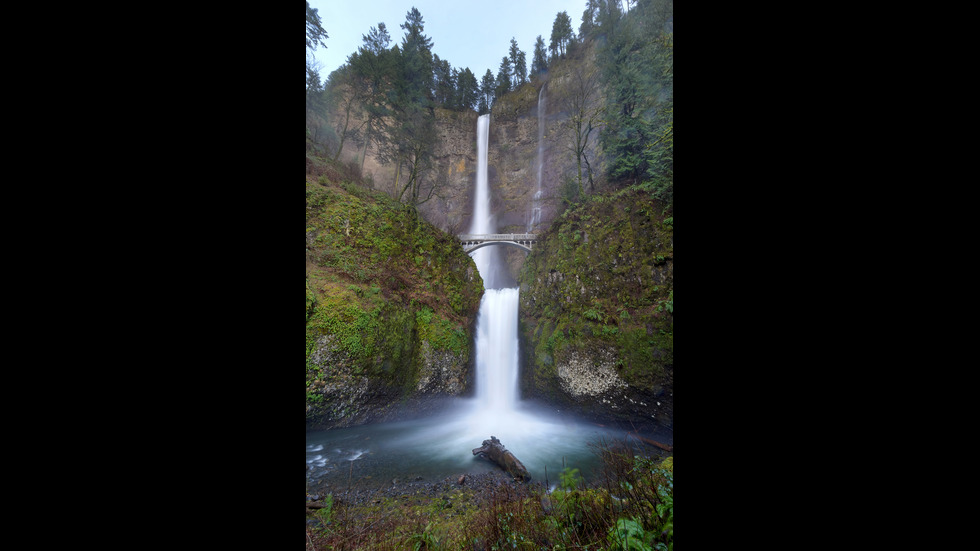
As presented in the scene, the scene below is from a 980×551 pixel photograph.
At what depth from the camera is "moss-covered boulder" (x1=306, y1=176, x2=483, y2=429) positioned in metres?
7.01

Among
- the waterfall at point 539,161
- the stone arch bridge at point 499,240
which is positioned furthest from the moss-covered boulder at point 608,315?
the waterfall at point 539,161

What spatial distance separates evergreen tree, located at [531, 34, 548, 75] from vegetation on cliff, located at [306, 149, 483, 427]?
1919 centimetres

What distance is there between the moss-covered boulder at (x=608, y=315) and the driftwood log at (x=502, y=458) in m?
2.99

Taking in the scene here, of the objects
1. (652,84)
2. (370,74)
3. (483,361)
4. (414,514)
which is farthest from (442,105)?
(414,514)

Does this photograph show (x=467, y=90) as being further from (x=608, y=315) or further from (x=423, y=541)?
(x=423, y=541)

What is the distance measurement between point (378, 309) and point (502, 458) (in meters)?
4.81

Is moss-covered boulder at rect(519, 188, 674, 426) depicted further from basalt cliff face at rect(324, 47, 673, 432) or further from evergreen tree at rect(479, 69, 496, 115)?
evergreen tree at rect(479, 69, 496, 115)

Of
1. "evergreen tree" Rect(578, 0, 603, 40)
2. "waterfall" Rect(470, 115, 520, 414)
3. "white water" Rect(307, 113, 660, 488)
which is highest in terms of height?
"evergreen tree" Rect(578, 0, 603, 40)

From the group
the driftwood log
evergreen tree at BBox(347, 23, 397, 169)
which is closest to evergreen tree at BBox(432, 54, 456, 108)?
evergreen tree at BBox(347, 23, 397, 169)

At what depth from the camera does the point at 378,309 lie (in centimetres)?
789
